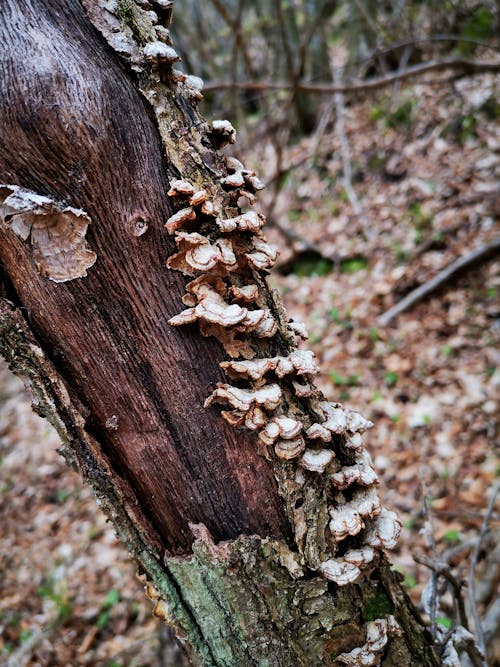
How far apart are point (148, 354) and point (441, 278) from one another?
194 inches

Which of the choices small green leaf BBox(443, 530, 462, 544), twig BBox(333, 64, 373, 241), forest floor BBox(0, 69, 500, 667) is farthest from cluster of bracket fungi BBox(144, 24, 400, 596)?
twig BBox(333, 64, 373, 241)

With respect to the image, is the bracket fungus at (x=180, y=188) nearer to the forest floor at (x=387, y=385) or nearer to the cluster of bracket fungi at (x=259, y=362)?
the cluster of bracket fungi at (x=259, y=362)

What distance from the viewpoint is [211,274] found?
1.37 meters

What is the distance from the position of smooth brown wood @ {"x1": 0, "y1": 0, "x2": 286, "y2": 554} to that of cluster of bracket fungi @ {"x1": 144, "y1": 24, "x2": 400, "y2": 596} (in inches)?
2.3

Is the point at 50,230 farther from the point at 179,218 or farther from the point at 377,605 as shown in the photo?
the point at 377,605

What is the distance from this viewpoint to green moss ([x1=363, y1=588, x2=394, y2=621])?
1.57m

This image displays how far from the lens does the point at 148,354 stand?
136 centimetres

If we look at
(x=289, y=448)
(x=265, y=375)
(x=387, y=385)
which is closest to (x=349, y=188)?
(x=387, y=385)

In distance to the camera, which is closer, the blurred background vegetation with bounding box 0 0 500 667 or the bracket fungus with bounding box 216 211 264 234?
the bracket fungus with bounding box 216 211 264 234

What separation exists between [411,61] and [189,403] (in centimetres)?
1037

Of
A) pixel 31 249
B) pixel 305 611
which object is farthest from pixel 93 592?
pixel 31 249

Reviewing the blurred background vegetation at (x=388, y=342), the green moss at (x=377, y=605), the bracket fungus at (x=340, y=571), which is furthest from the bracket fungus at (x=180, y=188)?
the blurred background vegetation at (x=388, y=342)

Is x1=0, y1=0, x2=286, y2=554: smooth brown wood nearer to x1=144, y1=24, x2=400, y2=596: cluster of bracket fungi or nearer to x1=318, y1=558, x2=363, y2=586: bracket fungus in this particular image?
x1=144, y1=24, x2=400, y2=596: cluster of bracket fungi

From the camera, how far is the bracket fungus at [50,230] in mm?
1182
